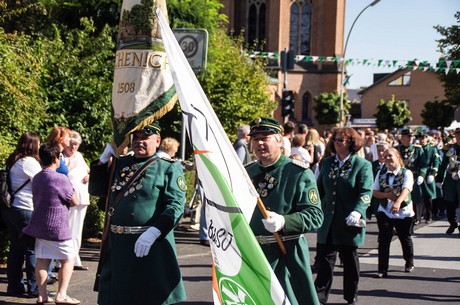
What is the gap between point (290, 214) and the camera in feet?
17.5

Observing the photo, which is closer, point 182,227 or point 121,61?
point 121,61

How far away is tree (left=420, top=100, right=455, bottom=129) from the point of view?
59.4 metres

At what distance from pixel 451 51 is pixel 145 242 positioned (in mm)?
47969

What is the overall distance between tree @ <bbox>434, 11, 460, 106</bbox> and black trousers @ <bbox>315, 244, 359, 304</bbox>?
143 ft

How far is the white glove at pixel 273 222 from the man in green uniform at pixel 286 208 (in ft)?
1.05

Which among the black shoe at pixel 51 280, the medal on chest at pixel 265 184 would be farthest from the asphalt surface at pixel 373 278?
the medal on chest at pixel 265 184

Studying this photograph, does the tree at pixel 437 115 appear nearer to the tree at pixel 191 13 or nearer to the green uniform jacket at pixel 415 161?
the tree at pixel 191 13

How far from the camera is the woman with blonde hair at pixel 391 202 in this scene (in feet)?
32.4

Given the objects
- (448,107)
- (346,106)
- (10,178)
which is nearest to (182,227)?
(10,178)

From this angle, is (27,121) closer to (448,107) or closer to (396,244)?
(396,244)

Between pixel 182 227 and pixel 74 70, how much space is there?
3.37m

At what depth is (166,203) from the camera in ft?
18.6

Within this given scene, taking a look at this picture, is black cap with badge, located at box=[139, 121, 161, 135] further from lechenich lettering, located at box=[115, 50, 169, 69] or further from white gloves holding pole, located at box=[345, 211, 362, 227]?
white gloves holding pole, located at box=[345, 211, 362, 227]

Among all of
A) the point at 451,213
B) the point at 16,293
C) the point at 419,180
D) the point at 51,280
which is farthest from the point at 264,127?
the point at 451,213
